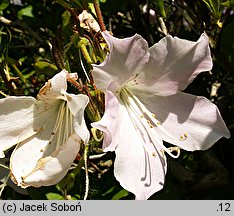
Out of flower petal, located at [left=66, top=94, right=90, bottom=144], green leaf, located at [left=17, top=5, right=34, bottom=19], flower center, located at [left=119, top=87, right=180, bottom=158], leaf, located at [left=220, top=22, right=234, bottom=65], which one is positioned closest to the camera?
flower petal, located at [left=66, top=94, right=90, bottom=144]

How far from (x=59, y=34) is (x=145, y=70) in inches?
8.4

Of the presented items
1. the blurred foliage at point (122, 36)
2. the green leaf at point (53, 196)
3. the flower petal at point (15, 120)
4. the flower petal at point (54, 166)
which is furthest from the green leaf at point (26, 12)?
the flower petal at point (54, 166)

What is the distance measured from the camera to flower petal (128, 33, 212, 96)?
117 centimetres

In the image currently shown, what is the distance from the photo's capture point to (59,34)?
4.13 ft

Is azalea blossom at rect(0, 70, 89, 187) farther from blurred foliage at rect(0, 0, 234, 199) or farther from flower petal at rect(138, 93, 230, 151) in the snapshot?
flower petal at rect(138, 93, 230, 151)

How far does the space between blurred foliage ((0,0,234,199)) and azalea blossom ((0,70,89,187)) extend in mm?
96

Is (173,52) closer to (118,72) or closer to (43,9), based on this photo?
(118,72)

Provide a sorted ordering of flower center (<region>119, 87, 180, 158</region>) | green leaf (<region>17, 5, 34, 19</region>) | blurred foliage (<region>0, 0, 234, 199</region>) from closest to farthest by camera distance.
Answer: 1. flower center (<region>119, 87, 180, 158</region>)
2. blurred foliage (<region>0, 0, 234, 199</region>)
3. green leaf (<region>17, 5, 34, 19</region>)

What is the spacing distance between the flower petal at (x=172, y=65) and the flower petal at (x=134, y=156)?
0.09 metres

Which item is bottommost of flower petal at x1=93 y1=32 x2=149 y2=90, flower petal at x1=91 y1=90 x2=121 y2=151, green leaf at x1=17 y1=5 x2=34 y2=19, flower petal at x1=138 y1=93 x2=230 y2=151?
green leaf at x1=17 y1=5 x2=34 y2=19

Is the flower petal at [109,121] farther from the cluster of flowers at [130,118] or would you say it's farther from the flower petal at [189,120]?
the flower petal at [189,120]

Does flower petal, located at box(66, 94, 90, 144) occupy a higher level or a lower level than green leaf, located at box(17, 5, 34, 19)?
higher

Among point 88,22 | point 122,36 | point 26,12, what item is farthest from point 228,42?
point 26,12

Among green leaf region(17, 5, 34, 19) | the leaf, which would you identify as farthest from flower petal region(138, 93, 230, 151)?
green leaf region(17, 5, 34, 19)
